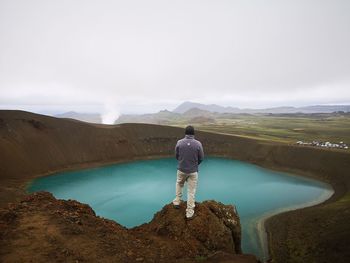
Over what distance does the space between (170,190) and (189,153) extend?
72.4 feet

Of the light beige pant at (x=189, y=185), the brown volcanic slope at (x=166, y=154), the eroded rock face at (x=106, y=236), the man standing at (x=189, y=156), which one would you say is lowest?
the brown volcanic slope at (x=166, y=154)

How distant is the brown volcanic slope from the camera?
15055 mm

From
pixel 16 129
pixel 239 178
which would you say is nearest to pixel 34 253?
pixel 239 178

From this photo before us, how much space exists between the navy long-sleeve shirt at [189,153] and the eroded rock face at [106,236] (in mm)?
2112

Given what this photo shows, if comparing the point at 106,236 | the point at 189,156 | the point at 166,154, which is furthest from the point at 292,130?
the point at 106,236

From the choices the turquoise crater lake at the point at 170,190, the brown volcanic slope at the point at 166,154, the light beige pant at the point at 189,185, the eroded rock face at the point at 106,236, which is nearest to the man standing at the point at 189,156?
the light beige pant at the point at 189,185

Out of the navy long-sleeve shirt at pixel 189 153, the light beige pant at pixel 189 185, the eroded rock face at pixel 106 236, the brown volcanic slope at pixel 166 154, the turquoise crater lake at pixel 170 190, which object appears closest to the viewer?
the eroded rock face at pixel 106 236

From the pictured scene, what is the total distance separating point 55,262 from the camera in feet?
20.2

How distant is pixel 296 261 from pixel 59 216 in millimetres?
11716

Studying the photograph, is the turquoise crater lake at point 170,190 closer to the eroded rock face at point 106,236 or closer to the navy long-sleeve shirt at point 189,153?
the eroded rock face at point 106,236

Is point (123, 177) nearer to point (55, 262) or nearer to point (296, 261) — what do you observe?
point (296, 261)

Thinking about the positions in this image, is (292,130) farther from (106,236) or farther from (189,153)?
(106,236)

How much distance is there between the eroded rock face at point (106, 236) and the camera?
6773mm

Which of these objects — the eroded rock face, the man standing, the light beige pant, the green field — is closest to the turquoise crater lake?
the eroded rock face
